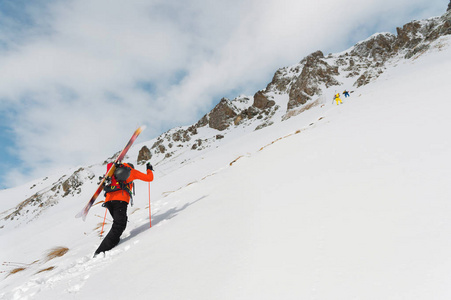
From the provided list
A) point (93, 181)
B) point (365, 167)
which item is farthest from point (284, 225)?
point (93, 181)

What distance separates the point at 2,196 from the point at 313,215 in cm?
15288

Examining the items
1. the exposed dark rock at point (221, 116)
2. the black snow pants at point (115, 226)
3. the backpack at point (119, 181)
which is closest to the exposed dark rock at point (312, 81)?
the exposed dark rock at point (221, 116)

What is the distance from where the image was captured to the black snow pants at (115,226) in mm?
4017

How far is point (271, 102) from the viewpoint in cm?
7456

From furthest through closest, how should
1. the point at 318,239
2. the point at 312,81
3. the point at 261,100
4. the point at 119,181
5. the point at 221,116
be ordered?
the point at 221,116 → the point at 261,100 → the point at 312,81 → the point at 119,181 → the point at 318,239

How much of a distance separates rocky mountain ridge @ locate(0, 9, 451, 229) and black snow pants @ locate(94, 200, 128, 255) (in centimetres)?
4772

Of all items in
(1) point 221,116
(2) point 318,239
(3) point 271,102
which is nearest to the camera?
(2) point 318,239

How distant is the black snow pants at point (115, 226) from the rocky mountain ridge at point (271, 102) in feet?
157

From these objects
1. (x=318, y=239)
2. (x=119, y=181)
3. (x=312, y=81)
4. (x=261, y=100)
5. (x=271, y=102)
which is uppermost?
(x=261, y=100)

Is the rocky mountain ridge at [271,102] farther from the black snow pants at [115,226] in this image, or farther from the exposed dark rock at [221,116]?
the black snow pants at [115,226]

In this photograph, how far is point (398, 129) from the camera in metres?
4.18

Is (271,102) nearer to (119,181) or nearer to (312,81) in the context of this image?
(312,81)

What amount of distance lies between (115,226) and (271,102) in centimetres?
7443

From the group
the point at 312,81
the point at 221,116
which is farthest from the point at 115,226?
the point at 221,116
